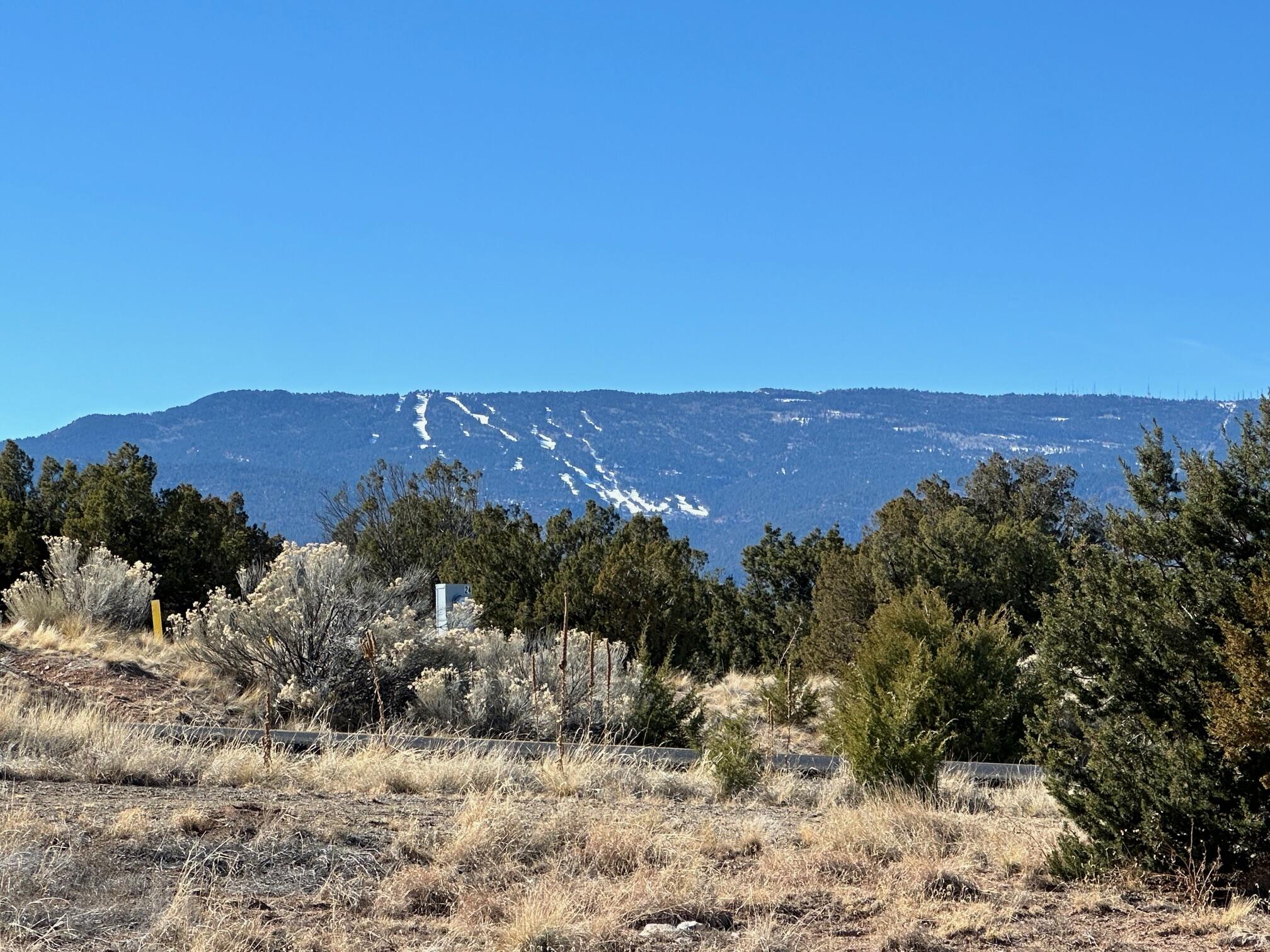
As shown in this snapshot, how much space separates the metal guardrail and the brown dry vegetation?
1.55 metres

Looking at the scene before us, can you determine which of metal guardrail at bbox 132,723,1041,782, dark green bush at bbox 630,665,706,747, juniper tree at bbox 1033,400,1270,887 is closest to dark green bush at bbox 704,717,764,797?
metal guardrail at bbox 132,723,1041,782

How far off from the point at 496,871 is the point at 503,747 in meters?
4.51

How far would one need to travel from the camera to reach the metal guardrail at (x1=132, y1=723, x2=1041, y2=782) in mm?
10508

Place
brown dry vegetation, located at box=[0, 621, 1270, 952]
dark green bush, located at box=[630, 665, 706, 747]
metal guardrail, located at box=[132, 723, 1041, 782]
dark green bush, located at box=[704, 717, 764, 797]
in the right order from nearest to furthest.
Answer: brown dry vegetation, located at box=[0, 621, 1270, 952]
dark green bush, located at box=[704, 717, 764, 797]
metal guardrail, located at box=[132, 723, 1041, 782]
dark green bush, located at box=[630, 665, 706, 747]

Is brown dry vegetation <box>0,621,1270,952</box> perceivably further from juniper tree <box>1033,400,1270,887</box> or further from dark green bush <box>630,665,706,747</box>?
dark green bush <box>630,665,706,747</box>

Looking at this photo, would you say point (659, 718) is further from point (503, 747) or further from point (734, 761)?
point (734, 761)

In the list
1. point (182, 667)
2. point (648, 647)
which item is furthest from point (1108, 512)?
point (648, 647)

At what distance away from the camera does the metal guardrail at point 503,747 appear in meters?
10.5

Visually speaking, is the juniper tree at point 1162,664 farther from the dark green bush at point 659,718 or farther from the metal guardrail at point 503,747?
the dark green bush at point 659,718

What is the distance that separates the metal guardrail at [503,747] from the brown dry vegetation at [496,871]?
1546 mm

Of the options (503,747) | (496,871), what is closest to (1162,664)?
(496,871)

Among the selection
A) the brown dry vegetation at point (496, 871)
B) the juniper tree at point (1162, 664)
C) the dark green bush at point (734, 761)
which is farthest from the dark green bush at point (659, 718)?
the juniper tree at point (1162, 664)

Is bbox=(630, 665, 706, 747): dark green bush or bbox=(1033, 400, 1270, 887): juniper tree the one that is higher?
bbox=(1033, 400, 1270, 887): juniper tree

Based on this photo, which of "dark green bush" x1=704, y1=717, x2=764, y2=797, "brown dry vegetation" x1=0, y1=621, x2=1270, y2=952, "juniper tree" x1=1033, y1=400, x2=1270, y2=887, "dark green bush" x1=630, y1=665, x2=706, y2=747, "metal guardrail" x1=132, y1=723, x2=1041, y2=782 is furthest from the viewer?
"dark green bush" x1=630, y1=665, x2=706, y2=747
